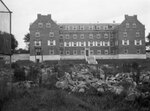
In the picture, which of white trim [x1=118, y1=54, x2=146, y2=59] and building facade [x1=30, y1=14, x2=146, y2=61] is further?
white trim [x1=118, y1=54, x2=146, y2=59]

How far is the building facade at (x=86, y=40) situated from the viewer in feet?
177

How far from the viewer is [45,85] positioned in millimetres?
15375

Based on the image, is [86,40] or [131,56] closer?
[131,56]

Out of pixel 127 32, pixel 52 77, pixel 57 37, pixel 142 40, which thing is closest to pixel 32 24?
pixel 57 37

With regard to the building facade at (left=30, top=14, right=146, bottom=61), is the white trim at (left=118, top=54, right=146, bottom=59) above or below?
below

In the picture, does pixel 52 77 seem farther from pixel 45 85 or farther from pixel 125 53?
pixel 125 53

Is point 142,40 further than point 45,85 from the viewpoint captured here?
Yes

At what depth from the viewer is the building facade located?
177 feet

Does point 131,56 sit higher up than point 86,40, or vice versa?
point 86,40

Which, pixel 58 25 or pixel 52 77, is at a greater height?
pixel 58 25

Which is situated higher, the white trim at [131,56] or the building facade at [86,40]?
the building facade at [86,40]

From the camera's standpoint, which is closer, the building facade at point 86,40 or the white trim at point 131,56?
the building facade at point 86,40

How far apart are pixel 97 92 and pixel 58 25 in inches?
1796

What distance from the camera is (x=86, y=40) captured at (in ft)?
190
